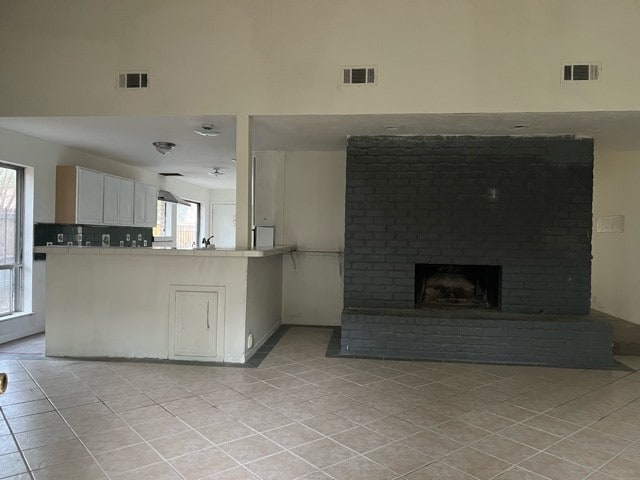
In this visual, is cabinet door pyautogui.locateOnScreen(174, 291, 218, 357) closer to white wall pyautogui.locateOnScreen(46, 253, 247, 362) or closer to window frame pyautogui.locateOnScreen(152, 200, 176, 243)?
white wall pyautogui.locateOnScreen(46, 253, 247, 362)

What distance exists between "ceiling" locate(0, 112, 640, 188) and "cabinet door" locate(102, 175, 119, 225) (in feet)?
2.16

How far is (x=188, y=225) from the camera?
11211mm

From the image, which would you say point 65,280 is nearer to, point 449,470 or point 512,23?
point 449,470

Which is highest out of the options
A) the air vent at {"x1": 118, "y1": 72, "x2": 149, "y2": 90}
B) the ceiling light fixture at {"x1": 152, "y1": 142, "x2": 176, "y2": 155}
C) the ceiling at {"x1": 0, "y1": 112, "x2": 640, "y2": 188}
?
the air vent at {"x1": 118, "y1": 72, "x2": 149, "y2": 90}

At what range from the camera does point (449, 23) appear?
4145mm

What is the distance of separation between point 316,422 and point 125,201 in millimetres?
5566

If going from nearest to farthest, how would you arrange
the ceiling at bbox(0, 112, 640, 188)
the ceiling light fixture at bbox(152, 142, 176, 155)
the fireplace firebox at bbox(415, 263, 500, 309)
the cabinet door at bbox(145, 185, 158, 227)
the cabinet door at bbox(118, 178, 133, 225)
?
1. the ceiling at bbox(0, 112, 640, 188)
2. the fireplace firebox at bbox(415, 263, 500, 309)
3. the ceiling light fixture at bbox(152, 142, 176, 155)
4. the cabinet door at bbox(118, 178, 133, 225)
5. the cabinet door at bbox(145, 185, 158, 227)

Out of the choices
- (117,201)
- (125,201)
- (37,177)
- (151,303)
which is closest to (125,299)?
(151,303)

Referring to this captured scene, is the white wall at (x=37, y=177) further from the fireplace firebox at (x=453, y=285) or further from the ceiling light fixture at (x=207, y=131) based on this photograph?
the fireplace firebox at (x=453, y=285)

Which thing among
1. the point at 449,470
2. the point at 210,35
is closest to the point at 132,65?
the point at 210,35

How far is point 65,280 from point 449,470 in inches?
161

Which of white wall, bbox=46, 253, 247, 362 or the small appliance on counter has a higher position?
the small appliance on counter

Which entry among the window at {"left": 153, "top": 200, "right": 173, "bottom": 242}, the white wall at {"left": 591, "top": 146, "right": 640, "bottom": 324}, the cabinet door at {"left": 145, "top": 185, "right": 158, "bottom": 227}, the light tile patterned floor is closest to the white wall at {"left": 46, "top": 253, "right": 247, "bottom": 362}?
the light tile patterned floor

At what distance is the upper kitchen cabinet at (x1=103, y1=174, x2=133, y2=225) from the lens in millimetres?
6711
